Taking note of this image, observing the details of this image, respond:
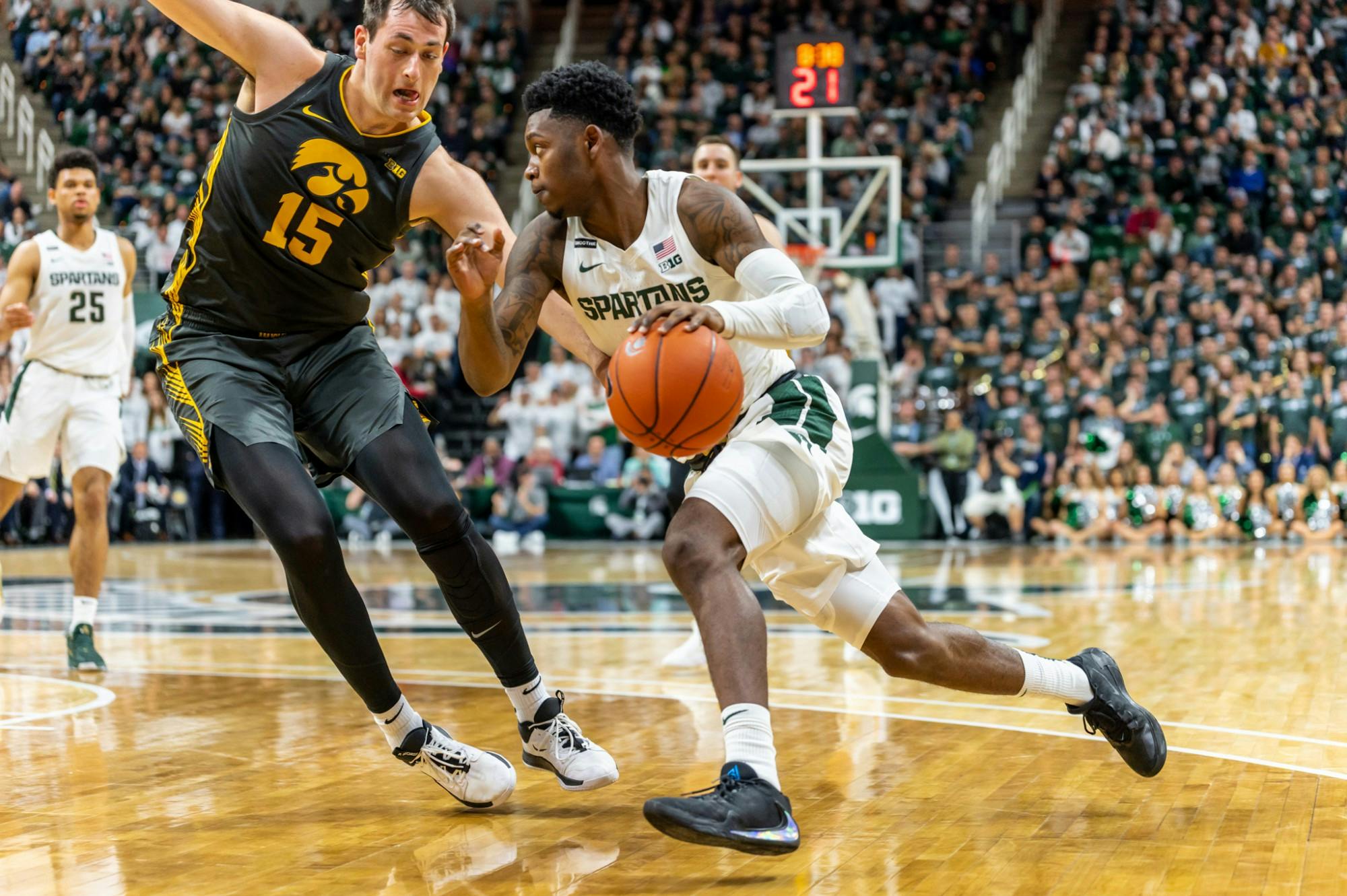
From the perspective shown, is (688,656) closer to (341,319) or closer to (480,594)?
(480,594)

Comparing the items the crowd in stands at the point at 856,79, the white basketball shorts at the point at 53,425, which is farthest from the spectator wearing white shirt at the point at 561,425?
the white basketball shorts at the point at 53,425

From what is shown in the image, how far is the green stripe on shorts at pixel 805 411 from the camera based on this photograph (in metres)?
3.99

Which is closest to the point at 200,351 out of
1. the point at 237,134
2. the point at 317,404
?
the point at 317,404

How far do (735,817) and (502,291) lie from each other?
5.44 ft

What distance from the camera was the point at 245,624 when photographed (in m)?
8.80

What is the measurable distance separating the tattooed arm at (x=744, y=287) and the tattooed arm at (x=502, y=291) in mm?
403

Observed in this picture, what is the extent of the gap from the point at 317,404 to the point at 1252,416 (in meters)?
13.7

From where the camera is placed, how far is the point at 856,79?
70.1ft

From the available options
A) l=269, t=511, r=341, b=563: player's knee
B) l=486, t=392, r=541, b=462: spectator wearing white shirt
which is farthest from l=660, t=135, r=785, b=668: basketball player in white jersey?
l=486, t=392, r=541, b=462: spectator wearing white shirt

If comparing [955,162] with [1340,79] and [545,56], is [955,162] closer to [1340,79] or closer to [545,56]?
[1340,79]

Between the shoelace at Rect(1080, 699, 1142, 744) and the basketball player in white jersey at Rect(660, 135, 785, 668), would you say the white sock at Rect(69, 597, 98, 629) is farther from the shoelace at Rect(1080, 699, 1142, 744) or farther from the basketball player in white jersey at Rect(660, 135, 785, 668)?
the shoelace at Rect(1080, 699, 1142, 744)

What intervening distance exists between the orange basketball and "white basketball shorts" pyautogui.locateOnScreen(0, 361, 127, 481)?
4.38m

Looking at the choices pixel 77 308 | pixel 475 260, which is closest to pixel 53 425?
pixel 77 308

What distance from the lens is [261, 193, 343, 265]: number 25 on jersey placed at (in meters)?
4.29
